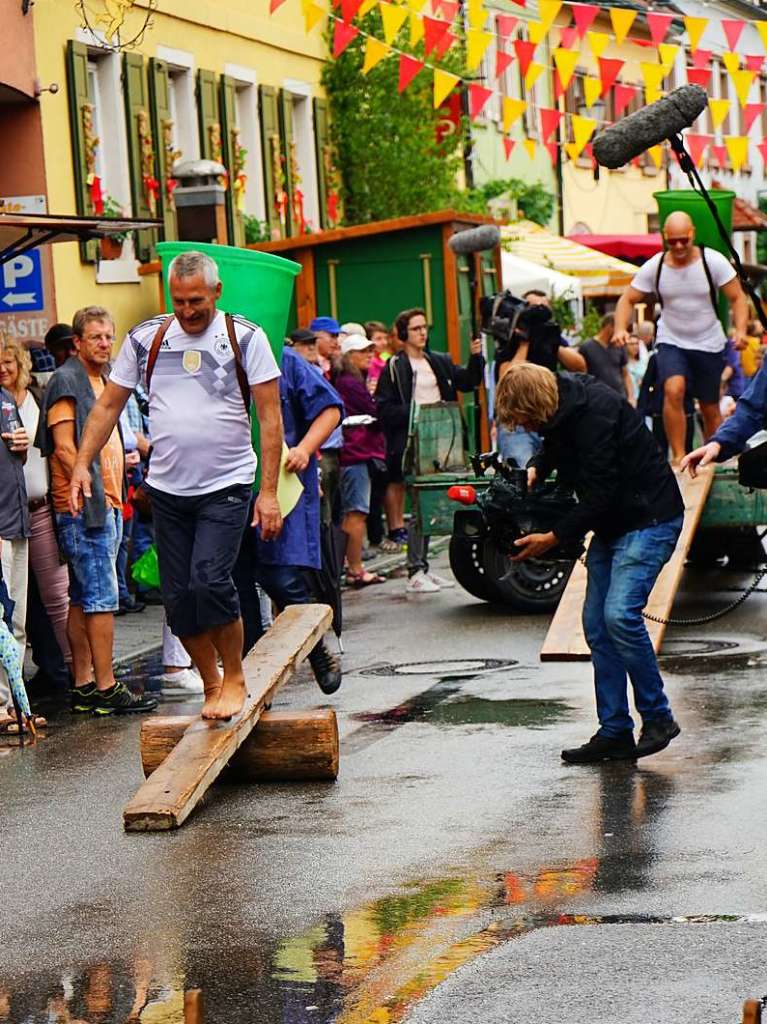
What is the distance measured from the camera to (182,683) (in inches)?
472

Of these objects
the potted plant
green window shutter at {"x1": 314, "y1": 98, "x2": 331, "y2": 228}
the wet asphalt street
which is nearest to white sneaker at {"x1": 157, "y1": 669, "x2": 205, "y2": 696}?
the wet asphalt street

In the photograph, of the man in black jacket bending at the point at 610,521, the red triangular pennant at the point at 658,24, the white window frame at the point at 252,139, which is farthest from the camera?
the white window frame at the point at 252,139

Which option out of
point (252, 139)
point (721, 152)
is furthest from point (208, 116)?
point (721, 152)

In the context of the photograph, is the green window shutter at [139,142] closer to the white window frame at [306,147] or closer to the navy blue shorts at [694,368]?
the white window frame at [306,147]

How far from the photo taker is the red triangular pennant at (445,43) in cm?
2281

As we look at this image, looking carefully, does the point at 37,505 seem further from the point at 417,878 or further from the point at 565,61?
the point at 565,61

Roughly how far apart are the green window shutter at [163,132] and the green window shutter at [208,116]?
3.02 ft

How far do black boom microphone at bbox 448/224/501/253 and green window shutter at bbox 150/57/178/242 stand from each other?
3073 millimetres

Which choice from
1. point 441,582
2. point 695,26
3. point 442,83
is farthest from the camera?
A: point 442,83

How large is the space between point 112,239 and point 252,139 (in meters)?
9.24

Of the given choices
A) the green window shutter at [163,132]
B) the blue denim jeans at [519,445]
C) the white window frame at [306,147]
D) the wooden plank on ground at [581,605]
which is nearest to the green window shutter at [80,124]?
the green window shutter at [163,132]

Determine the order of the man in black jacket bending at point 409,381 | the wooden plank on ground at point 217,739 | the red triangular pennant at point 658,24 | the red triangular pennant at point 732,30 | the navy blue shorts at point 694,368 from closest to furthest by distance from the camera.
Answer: the wooden plank on ground at point 217,739, the navy blue shorts at point 694,368, the man in black jacket bending at point 409,381, the red triangular pennant at point 658,24, the red triangular pennant at point 732,30

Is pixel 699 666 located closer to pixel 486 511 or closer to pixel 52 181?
pixel 486 511

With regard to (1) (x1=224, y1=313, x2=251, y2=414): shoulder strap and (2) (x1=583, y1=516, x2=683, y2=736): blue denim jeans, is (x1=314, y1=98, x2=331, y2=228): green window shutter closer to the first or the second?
(2) (x1=583, y1=516, x2=683, y2=736): blue denim jeans
